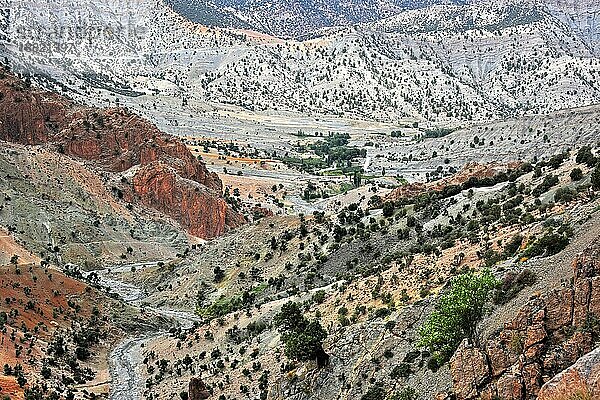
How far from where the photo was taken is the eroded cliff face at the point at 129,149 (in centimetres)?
10700

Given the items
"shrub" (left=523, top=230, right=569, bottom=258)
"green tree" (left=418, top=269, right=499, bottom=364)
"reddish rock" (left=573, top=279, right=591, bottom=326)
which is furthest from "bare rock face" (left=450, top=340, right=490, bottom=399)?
"shrub" (left=523, top=230, right=569, bottom=258)

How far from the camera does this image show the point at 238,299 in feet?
212

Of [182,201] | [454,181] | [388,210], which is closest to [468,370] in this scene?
[388,210]

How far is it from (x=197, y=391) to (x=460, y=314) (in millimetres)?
22455

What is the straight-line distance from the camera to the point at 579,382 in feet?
57.7

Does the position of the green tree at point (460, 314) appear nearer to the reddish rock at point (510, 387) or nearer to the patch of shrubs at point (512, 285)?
the patch of shrubs at point (512, 285)

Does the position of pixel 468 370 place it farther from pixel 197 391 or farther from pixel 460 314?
pixel 197 391

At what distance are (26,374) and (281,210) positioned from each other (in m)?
78.0

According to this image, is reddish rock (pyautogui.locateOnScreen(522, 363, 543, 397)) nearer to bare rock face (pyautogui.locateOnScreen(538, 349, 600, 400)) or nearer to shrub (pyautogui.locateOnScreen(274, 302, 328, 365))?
bare rock face (pyautogui.locateOnScreen(538, 349, 600, 400))

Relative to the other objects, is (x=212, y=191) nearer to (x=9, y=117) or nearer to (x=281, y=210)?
(x=281, y=210)

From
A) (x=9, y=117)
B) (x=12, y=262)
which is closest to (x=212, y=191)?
(x=9, y=117)

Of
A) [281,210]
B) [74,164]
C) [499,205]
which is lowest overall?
[281,210]

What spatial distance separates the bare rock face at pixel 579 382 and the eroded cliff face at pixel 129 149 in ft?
294

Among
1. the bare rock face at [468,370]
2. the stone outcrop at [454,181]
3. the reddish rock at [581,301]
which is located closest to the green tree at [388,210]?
the stone outcrop at [454,181]
